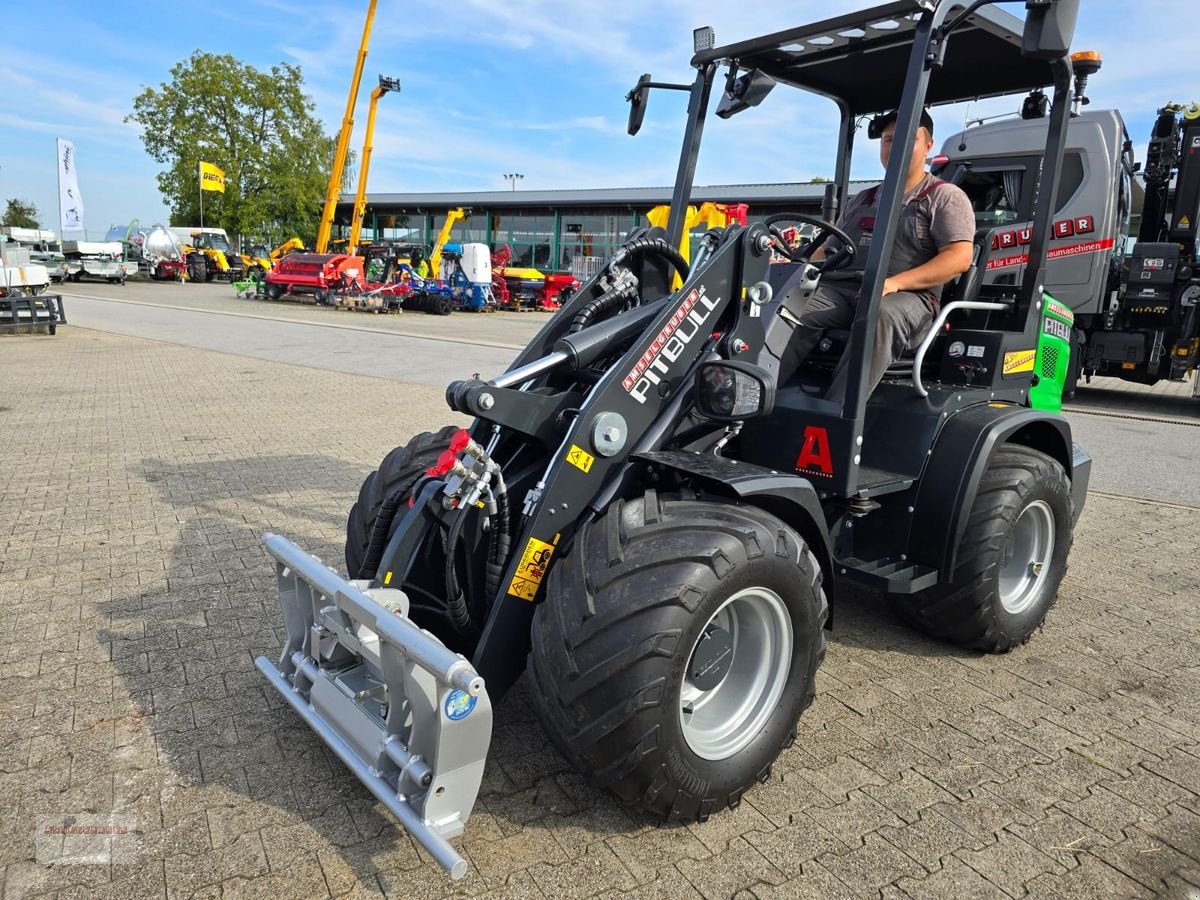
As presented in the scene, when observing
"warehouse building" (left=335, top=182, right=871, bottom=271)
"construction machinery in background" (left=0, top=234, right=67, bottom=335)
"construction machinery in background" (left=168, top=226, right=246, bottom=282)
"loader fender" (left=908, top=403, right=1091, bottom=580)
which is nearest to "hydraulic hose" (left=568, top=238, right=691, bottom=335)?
"loader fender" (left=908, top=403, right=1091, bottom=580)

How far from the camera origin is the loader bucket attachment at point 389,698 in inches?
87.2

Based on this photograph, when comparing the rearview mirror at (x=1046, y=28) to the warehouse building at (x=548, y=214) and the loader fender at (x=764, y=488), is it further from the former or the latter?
the warehouse building at (x=548, y=214)

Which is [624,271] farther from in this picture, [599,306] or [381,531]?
[381,531]

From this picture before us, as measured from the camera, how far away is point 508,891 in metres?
A: 2.37

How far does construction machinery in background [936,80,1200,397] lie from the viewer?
1066 cm

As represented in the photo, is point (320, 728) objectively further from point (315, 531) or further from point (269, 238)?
point (269, 238)

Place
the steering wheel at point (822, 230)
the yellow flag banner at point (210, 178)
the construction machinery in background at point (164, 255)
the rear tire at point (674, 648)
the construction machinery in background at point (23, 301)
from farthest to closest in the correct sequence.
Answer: the yellow flag banner at point (210, 178) → the construction machinery in background at point (164, 255) → the construction machinery in background at point (23, 301) → the steering wheel at point (822, 230) → the rear tire at point (674, 648)

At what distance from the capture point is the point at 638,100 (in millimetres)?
4086

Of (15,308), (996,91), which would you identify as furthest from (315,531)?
(15,308)

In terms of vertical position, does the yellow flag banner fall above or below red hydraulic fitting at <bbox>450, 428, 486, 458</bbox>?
above

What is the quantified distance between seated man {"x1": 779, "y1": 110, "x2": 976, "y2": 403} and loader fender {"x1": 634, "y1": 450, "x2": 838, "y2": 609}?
0.69 meters

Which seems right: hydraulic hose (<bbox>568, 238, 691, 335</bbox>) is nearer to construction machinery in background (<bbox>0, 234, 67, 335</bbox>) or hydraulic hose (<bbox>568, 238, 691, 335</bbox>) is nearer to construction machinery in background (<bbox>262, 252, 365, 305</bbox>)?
construction machinery in background (<bbox>0, 234, 67, 335</bbox>)

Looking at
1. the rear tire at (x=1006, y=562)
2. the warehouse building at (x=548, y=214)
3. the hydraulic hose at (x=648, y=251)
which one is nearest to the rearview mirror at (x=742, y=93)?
the hydraulic hose at (x=648, y=251)

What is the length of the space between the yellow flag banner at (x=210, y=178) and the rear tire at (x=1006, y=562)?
1824 inches
